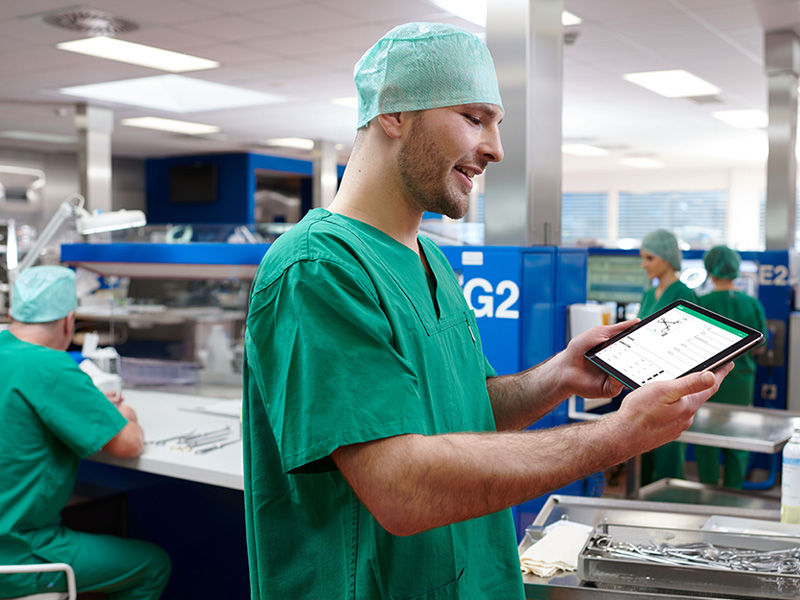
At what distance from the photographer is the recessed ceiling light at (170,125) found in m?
9.39

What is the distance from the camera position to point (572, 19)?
16.5ft

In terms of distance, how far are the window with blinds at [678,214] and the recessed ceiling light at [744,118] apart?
13.4ft

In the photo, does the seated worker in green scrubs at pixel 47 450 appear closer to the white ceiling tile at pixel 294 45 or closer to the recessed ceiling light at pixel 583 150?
the white ceiling tile at pixel 294 45

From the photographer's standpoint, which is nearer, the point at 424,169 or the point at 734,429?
the point at 424,169

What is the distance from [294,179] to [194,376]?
10317 mm

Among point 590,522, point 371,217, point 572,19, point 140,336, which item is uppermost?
point 572,19

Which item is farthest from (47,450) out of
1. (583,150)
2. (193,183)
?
(193,183)

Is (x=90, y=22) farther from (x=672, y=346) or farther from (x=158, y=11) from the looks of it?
(x=672, y=346)

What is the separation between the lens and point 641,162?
13.5 metres

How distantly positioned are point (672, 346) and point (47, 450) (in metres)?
1.93

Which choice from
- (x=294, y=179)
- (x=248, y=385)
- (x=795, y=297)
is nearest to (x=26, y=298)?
(x=248, y=385)

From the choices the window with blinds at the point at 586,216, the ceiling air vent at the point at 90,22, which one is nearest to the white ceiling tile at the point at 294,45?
the ceiling air vent at the point at 90,22

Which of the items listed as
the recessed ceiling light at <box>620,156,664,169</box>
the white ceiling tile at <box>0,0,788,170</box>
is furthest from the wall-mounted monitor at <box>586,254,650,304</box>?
the recessed ceiling light at <box>620,156,664,169</box>

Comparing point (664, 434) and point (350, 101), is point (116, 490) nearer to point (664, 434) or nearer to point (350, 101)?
point (664, 434)
